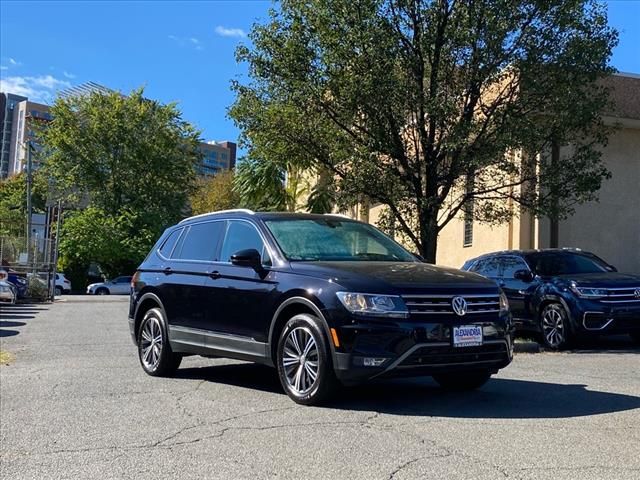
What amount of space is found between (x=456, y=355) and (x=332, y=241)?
1877mm

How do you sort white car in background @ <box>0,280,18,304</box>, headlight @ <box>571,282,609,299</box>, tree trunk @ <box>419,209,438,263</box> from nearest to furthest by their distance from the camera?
headlight @ <box>571,282,609,299</box> → tree trunk @ <box>419,209,438,263</box> → white car in background @ <box>0,280,18,304</box>

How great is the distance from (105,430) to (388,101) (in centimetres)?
842

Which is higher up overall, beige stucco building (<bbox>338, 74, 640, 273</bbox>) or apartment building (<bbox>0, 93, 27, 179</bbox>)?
apartment building (<bbox>0, 93, 27, 179</bbox>)


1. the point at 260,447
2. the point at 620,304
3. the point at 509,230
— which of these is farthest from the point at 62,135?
the point at 260,447

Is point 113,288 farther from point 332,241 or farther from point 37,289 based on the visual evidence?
point 332,241

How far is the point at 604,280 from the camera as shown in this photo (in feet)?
36.2

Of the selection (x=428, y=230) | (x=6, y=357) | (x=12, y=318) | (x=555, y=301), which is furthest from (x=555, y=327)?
(x=12, y=318)

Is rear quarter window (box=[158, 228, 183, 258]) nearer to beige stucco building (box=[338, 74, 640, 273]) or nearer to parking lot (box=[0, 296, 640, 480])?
parking lot (box=[0, 296, 640, 480])

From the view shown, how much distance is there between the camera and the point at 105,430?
5.76 m

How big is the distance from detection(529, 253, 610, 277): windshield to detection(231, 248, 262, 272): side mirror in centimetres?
669

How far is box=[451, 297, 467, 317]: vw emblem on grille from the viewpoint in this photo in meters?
6.15

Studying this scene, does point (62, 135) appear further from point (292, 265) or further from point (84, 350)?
point (292, 265)

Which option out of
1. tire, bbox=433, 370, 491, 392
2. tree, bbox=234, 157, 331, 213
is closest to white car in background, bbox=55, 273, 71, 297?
tree, bbox=234, 157, 331, 213

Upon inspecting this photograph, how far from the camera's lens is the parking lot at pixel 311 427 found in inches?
181
